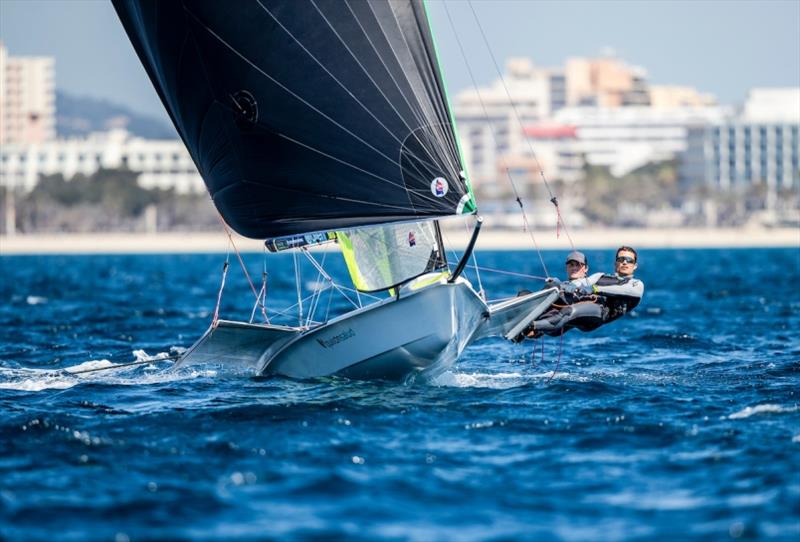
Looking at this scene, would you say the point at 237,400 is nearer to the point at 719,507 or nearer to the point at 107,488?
the point at 107,488

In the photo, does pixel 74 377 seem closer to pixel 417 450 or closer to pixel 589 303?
pixel 589 303

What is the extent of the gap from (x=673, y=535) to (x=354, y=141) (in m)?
7.29

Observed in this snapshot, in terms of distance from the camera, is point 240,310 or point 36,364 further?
point 240,310

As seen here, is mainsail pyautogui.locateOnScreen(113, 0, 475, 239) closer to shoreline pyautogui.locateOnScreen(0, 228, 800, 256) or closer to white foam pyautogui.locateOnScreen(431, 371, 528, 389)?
white foam pyautogui.locateOnScreen(431, 371, 528, 389)

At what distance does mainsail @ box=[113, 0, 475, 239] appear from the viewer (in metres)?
15.5

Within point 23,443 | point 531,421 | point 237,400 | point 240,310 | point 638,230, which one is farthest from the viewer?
point 638,230

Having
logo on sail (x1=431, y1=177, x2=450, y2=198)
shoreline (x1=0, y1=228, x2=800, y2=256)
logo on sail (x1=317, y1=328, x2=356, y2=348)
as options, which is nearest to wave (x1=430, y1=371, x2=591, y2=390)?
logo on sail (x1=317, y1=328, x2=356, y2=348)

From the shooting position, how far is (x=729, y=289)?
143 ft

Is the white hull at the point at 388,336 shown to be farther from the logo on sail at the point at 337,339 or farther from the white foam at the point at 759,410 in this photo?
the white foam at the point at 759,410

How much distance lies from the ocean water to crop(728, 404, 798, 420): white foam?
6 cm

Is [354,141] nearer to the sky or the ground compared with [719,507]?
nearer to the sky

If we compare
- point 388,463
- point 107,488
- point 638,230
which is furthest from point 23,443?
point 638,230

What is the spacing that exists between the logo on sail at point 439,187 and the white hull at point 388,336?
3.31ft

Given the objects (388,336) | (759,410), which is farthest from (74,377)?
(759,410)
